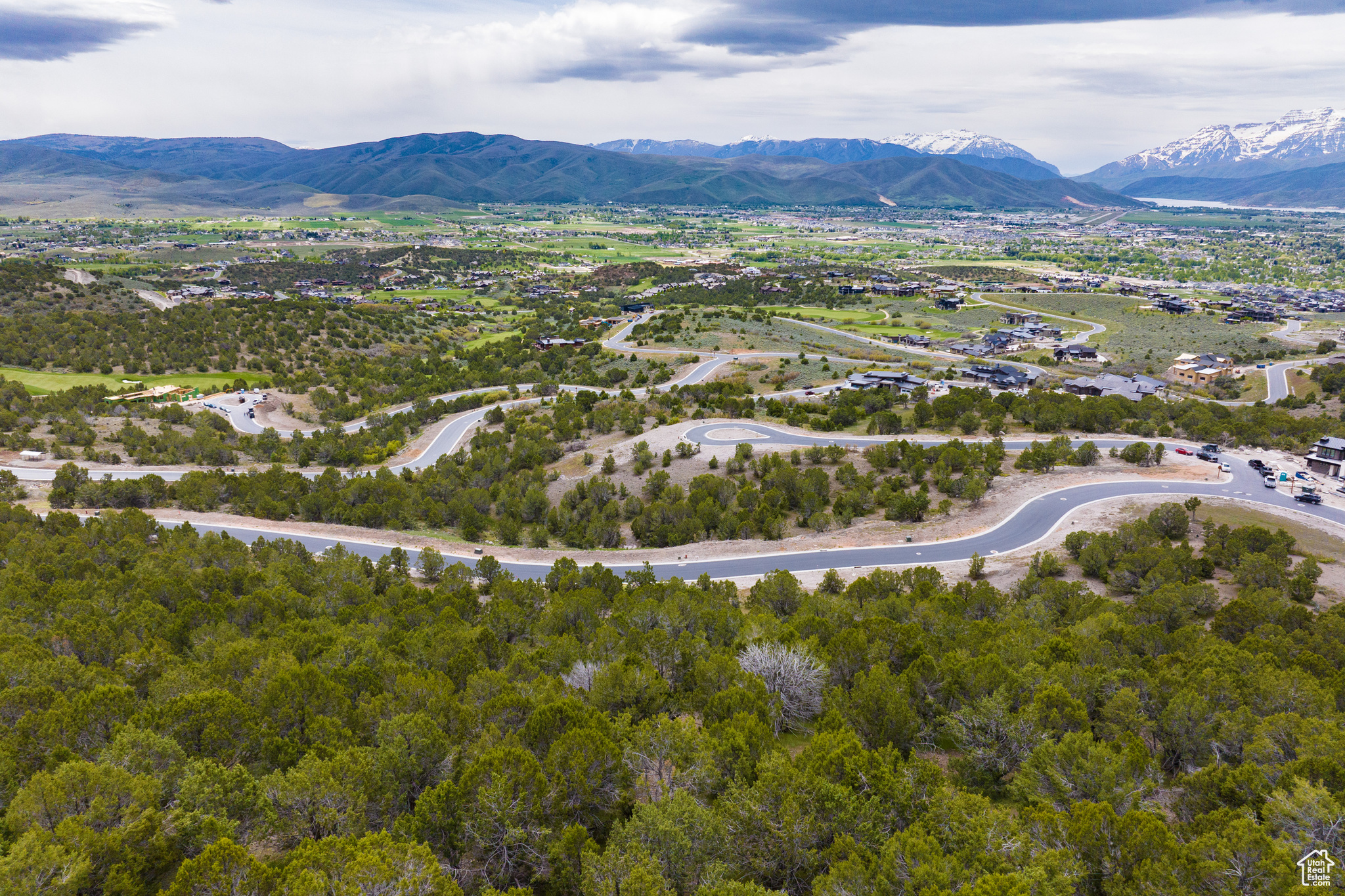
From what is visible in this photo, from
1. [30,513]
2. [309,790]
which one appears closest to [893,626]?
[309,790]

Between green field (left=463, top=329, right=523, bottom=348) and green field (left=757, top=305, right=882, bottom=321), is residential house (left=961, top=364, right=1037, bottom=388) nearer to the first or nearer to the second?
green field (left=757, top=305, right=882, bottom=321)

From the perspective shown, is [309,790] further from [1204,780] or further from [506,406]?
[506,406]

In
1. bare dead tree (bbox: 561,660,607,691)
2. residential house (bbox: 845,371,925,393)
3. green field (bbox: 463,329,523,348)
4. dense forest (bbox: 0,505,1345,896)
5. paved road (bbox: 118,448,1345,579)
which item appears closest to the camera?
dense forest (bbox: 0,505,1345,896)

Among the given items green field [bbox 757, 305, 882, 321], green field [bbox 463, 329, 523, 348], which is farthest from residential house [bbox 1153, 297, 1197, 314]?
green field [bbox 463, 329, 523, 348]


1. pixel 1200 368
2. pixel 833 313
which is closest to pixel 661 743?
pixel 1200 368

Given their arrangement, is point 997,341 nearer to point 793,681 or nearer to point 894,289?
point 894,289

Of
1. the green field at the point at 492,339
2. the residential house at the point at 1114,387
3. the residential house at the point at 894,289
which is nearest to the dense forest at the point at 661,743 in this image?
the residential house at the point at 1114,387
